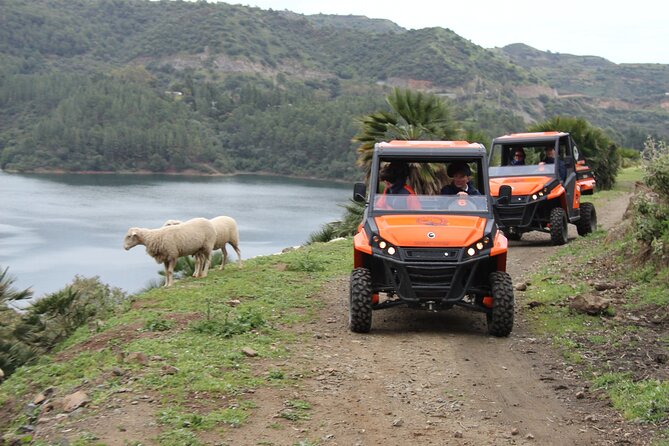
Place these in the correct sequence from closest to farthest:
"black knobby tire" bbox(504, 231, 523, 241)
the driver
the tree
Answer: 1. the driver
2. "black knobby tire" bbox(504, 231, 523, 241)
3. the tree

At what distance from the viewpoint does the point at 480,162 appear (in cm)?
970

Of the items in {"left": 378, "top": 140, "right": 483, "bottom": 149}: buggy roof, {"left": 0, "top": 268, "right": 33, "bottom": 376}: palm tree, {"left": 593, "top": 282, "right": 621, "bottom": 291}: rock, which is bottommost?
{"left": 0, "top": 268, "right": 33, "bottom": 376}: palm tree

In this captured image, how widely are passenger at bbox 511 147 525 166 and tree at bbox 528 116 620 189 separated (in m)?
17.4

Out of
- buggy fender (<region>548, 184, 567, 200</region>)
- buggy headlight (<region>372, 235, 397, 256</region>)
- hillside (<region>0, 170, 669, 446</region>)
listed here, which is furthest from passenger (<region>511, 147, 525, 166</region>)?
buggy headlight (<region>372, 235, 397, 256</region>)

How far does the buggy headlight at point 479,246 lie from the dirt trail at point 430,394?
93 cm

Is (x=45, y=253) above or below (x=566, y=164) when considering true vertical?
below

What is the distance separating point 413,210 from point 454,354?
1.92 m

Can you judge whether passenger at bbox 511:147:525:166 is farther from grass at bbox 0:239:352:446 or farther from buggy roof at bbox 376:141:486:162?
buggy roof at bbox 376:141:486:162

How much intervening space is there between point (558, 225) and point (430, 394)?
1013 centimetres

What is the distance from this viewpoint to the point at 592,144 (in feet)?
117

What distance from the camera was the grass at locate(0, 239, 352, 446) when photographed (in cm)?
637

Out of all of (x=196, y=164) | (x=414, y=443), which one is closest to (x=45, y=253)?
(x=414, y=443)

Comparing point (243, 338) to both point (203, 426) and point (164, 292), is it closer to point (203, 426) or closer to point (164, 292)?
point (203, 426)

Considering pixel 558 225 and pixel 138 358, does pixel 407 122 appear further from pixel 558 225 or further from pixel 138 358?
pixel 138 358
